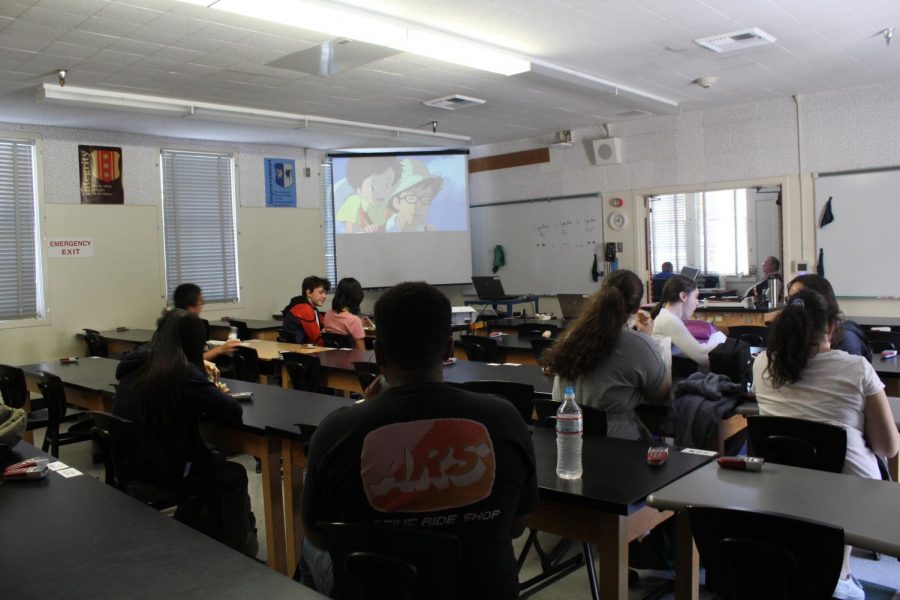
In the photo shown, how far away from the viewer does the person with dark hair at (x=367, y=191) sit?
966 centimetres

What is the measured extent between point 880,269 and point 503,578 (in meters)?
7.04

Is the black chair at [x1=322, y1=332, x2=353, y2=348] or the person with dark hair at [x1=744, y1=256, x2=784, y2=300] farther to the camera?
the person with dark hair at [x1=744, y1=256, x2=784, y2=300]

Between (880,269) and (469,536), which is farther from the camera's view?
(880,269)

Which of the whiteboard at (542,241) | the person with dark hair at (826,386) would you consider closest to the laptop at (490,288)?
the whiteboard at (542,241)

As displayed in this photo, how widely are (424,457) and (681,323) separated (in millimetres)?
2986

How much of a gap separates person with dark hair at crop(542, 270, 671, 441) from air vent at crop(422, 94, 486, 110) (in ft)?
14.7

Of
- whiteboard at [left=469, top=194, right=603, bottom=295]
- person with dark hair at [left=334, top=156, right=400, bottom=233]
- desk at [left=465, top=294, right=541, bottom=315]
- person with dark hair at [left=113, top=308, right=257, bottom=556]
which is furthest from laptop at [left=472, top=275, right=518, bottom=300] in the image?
person with dark hair at [left=113, top=308, right=257, bottom=556]

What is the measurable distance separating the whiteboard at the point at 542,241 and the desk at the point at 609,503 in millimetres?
7072

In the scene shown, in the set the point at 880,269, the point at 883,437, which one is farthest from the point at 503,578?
the point at 880,269

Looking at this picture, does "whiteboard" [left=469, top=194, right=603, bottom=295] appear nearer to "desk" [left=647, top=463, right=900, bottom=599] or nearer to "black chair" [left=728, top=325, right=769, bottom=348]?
"black chair" [left=728, top=325, right=769, bottom=348]

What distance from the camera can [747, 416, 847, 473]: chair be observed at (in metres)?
2.59

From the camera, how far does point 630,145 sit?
8.82m

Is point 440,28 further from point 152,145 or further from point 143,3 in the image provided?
point 152,145

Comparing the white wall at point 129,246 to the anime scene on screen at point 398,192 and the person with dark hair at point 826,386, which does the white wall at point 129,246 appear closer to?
the anime scene on screen at point 398,192
